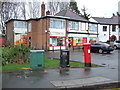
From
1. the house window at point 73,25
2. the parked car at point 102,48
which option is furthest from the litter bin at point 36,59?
the house window at point 73,25

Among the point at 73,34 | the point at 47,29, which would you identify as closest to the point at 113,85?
the point at 47,29

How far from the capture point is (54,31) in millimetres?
32031

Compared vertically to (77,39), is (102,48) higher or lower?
lower

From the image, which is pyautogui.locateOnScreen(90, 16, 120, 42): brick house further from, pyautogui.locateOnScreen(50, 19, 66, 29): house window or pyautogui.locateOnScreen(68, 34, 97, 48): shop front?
pyautogui.locateOnScreen(50, 19, 66, 29): house window

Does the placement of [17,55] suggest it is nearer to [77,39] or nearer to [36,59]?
[36,59]

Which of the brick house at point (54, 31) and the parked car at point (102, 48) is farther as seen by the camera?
the brick house at point (54, 31)

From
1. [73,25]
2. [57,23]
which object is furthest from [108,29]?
[57,23]

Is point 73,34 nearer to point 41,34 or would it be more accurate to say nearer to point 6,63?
point 41,34

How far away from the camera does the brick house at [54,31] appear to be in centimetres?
3153

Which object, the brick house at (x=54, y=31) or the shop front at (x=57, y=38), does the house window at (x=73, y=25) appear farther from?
the shop front at (x=57, y=38)

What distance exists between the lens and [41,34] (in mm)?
32938

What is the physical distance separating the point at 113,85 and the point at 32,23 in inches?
1167

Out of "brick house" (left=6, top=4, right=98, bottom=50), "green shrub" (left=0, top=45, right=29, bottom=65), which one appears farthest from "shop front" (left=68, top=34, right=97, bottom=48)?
"green shrub" (left=0, top=45, right=29, bottom=65)

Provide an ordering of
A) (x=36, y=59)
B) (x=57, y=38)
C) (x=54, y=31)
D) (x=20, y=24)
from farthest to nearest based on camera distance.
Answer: (x=20, y=24)
(x=57, y=38)
(x=54, y=31)
(x=36, y=59)
